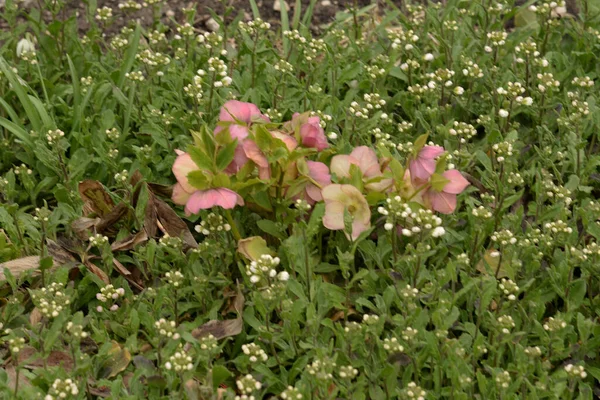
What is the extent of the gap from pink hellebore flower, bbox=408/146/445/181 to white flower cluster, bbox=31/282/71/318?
4.42ft

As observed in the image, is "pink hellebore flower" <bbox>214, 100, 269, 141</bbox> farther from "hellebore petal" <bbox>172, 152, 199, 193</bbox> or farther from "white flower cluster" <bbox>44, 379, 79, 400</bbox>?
"white flower cluster" <bbox>44, 379, 79, 400</bbox>

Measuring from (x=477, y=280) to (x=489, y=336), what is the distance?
210mm

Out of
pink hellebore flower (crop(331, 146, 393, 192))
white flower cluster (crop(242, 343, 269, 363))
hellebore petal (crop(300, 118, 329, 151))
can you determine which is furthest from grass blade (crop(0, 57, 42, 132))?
white flower cluster (crop(242, 343, 269, 363))

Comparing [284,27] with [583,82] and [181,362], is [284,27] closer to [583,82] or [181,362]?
[583,82]

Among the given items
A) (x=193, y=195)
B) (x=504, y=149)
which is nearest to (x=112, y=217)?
(x=193, y=195)

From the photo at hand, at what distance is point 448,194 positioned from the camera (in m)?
3.48

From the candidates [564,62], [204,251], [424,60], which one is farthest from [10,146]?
[564,62]

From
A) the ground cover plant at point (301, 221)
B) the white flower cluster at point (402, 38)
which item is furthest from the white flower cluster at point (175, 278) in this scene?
the white flower cluster at point (402, 38)

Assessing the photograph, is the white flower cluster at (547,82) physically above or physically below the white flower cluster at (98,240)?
above

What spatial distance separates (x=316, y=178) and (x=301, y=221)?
0.23m

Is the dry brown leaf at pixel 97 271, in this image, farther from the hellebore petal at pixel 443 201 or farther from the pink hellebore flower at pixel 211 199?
the hellebore petal at pixel 443 201

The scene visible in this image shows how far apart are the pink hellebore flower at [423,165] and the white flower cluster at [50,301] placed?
4.42 feet

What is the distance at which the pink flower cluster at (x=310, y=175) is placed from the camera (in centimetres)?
340

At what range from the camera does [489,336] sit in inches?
126
